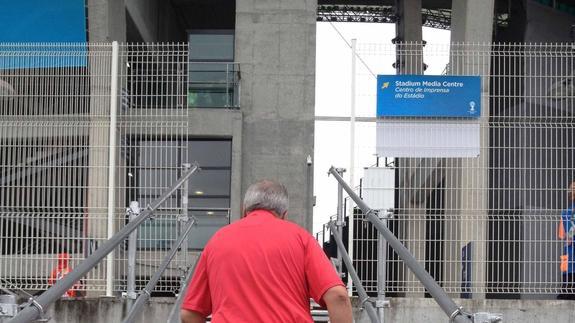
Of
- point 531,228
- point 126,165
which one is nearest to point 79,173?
point 126,165

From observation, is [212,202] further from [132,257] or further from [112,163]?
[132,257]

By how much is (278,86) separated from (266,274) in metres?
9.10

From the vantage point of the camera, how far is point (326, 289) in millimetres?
3490

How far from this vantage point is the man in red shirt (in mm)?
3469

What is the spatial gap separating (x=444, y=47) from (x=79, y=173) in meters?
4.08

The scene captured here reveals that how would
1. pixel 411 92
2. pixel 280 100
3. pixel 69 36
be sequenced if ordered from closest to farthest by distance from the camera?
pixel 411 92
pixel 280 100
pixel 69 36

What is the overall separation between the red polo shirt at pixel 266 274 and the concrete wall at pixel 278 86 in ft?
28.3

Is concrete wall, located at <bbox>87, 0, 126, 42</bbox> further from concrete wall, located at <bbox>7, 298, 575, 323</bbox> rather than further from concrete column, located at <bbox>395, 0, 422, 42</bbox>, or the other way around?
concrete column, located at <bbox>395, 0, 422, 42</bbox>

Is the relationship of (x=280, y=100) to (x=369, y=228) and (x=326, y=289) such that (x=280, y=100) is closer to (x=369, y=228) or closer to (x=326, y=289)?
(x=369, y=228)

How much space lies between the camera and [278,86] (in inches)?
491

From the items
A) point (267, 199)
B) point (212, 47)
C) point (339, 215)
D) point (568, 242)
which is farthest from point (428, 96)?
point (212, 47)

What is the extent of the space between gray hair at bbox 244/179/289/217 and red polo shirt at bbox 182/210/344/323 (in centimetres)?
11

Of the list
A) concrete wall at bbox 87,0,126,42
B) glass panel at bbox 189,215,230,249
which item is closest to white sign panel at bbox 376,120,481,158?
glass panel at bbox 189,215,230,249

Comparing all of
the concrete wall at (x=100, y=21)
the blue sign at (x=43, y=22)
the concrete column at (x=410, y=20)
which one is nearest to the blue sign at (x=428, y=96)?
the concrete wall at (x=100, y=21)
